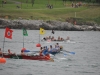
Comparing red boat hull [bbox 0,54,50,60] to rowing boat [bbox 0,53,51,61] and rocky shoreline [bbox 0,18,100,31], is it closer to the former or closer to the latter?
rowing boat [bbox 0,53,51,61]

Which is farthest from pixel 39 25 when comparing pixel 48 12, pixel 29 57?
pixel 29 57

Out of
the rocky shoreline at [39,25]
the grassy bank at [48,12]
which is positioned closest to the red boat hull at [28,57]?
the rocky shoreline at [39,25]

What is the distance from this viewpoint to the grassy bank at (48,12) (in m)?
125

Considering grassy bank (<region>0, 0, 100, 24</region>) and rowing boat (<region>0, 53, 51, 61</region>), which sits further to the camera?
grassy bank (<region>0, 0, 100, 24</region>)

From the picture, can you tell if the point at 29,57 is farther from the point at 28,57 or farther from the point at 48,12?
the point at 48,12

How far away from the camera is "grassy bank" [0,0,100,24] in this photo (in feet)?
410

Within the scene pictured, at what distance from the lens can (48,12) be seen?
436 ft

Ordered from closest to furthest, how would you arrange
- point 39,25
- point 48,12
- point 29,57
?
point 29,57
point 39,25
point 48,12

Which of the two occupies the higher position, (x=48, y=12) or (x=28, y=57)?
(x=48, y=12)

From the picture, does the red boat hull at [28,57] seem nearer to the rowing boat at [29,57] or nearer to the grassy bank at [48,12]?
the rowing boat at [29,57]

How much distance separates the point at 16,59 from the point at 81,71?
11.7 m

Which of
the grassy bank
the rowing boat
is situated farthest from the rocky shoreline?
the rowing boat

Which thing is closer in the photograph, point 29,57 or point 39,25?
point 29,57

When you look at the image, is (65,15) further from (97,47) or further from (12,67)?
(12,67)
